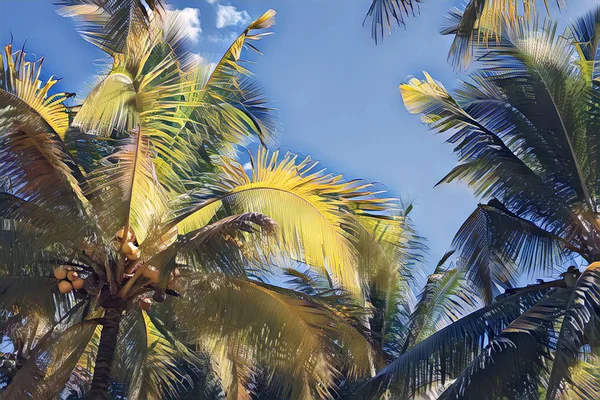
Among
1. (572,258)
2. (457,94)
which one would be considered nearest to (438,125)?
(457,94)

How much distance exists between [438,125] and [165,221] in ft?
17.1

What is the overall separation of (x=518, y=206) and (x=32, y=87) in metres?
7.62

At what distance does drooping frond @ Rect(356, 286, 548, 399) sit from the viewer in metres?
11.1

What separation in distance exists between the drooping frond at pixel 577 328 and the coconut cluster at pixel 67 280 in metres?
5.91

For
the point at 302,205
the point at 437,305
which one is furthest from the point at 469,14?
the point at 437,305

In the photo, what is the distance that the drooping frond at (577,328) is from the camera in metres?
9.04

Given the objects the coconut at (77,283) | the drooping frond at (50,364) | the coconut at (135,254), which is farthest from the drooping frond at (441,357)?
the coconut at (77,283)

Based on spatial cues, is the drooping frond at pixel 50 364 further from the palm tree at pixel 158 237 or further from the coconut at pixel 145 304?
the coconut at pixel 145 304

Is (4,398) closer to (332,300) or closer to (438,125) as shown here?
(332,300)

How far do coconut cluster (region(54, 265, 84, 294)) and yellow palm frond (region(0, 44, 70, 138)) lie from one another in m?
1.81

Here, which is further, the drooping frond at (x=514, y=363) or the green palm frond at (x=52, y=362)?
the drooping frond at (x=514, y=363)

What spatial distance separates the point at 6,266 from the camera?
976 cm

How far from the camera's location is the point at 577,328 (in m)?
9.45

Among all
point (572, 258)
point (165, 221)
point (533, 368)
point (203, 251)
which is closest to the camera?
point (203, 251)
